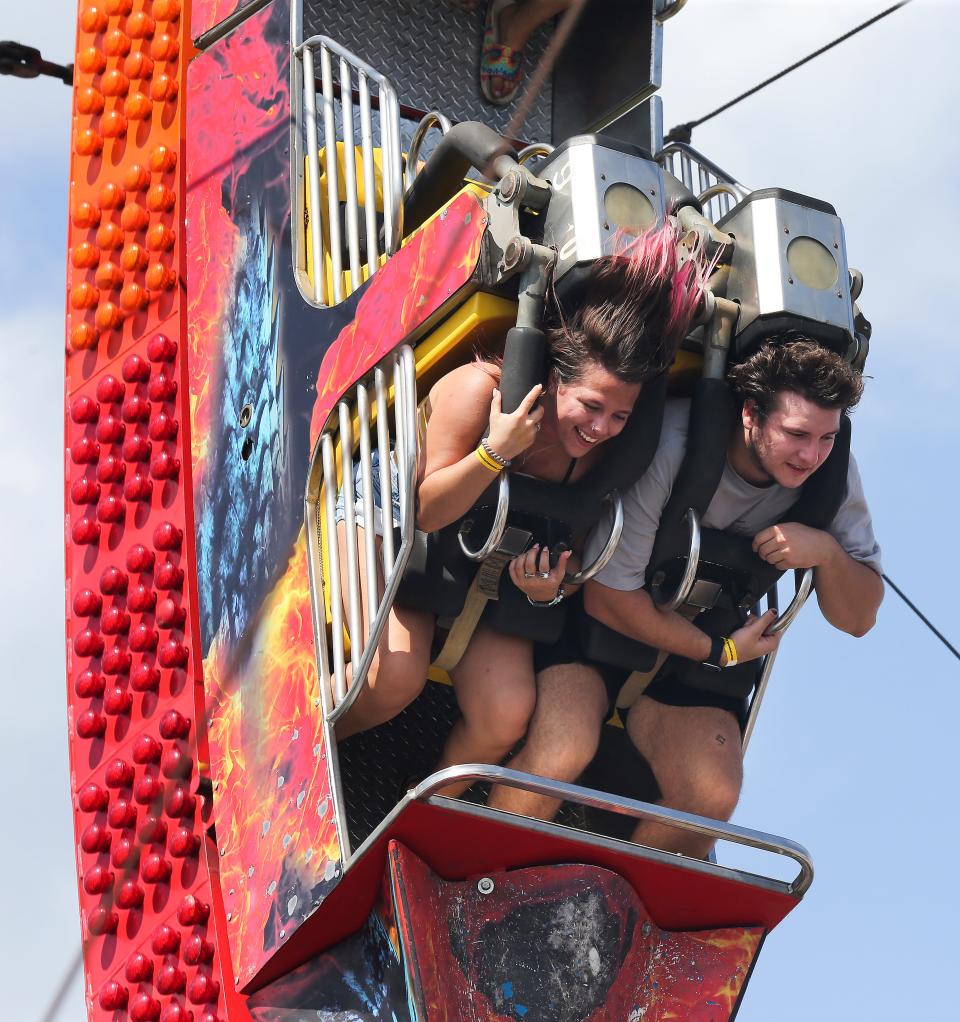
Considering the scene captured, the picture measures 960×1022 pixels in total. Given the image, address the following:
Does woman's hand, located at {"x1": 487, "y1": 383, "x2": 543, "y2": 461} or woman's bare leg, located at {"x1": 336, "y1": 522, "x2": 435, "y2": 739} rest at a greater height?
woman's hand, located at {"x1": 487, "y1": 383, "x2": 543, "y2": 461}

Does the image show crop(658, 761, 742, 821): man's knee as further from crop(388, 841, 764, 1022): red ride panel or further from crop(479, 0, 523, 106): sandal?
crop(479, 0, 523, 106): sandal

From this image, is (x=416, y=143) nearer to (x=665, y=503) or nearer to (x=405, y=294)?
(x=405, y=294)

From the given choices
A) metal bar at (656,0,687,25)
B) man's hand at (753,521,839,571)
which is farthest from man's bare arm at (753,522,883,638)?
metal bar at (656,0,687,25)

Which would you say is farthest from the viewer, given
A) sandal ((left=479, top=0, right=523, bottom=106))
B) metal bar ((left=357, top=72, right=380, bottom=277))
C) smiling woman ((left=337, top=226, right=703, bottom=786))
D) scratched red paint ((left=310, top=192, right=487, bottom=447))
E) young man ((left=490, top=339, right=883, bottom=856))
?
sandal ((left=479, top=0, right=523, bottom=106))

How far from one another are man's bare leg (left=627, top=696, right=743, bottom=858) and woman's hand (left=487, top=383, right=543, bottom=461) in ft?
3.79

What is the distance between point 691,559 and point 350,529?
0.92 meters

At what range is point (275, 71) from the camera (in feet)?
21.9

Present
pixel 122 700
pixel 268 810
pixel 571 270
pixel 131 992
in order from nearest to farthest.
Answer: pixel 571 270 < pixel 268 810 < pixel 131 992 < pixel 122 700

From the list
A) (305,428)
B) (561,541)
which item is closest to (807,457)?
(561,541)

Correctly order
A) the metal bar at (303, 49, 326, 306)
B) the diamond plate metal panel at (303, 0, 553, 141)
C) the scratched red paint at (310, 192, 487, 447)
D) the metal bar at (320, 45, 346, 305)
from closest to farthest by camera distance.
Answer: the scratched red paint at (310, 192, 487, 447), the metal bar at (320, 45, 346, 305), the metal bar at (303, 49, 326, 306), the diamond plate metal panel at (303, 0, 553, 141)

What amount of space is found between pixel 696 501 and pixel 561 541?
378 millimetres

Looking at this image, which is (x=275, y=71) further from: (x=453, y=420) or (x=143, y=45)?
(x=453, y=420)

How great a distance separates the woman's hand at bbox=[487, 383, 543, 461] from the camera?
537 centimetres

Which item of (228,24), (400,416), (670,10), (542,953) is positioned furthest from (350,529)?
(670,10)
